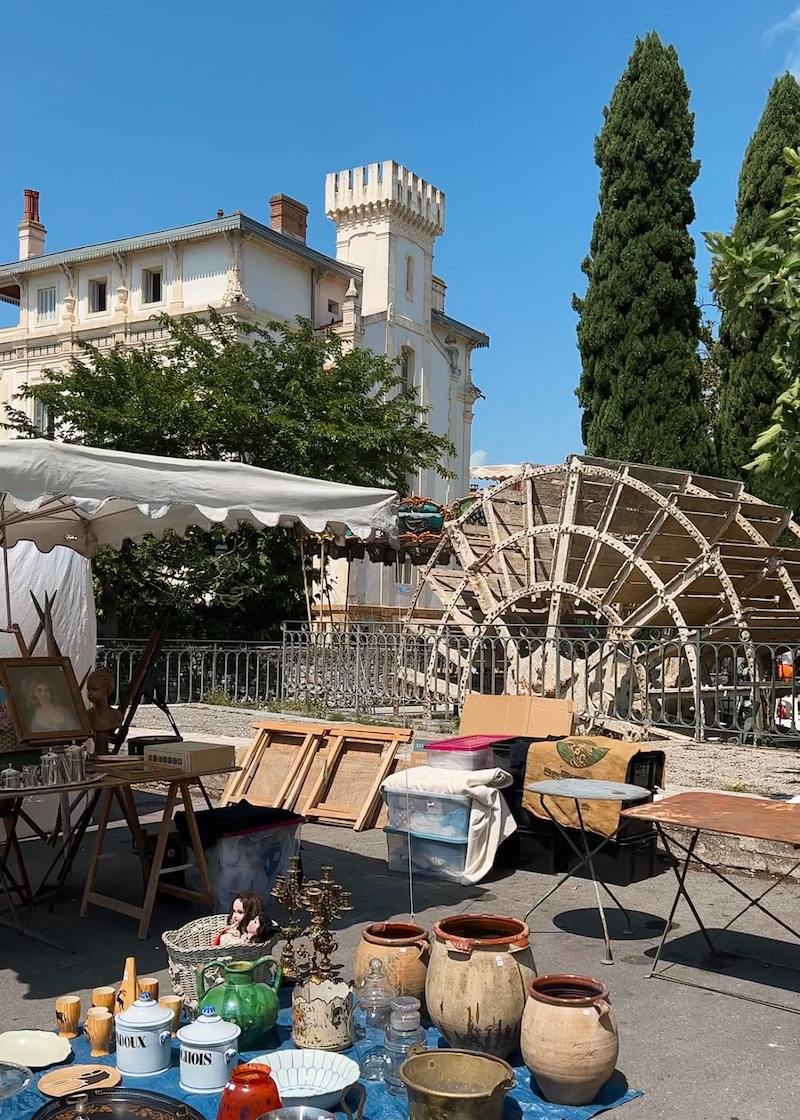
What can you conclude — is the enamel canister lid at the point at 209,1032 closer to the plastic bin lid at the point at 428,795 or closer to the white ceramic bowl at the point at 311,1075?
the white ceramic bowl at the point at 311,1075

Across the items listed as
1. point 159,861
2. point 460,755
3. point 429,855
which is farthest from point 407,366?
point 159,861

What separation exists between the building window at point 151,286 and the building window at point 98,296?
1827 mm

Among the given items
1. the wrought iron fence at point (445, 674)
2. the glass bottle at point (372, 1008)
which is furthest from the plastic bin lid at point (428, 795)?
the wrought iron fence at point (445, 674)

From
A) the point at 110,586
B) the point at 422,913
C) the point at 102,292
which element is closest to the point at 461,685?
the point at 422,913

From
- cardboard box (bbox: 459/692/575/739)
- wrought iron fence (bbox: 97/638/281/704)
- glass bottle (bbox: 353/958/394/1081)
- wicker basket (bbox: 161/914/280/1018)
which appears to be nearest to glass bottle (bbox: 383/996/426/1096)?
glass bottle (bbox: 353/958/394/1081)

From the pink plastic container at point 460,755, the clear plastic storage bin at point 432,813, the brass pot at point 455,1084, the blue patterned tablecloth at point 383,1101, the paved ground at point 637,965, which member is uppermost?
the pink plastic container at point 460,755

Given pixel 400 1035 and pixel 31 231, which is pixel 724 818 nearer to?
pixel 400 1035

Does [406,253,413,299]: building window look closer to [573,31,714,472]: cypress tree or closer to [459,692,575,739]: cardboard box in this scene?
[573,31,714,472]: cypress tree

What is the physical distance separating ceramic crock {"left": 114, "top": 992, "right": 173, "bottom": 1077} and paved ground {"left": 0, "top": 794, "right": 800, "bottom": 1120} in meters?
0.79

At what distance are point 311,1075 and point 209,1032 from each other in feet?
1.40

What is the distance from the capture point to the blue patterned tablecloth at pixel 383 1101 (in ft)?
12.1

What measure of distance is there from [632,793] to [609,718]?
569cm

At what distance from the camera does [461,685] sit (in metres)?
13.4

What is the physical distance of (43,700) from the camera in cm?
606
